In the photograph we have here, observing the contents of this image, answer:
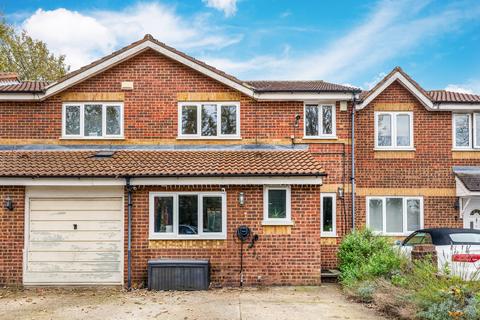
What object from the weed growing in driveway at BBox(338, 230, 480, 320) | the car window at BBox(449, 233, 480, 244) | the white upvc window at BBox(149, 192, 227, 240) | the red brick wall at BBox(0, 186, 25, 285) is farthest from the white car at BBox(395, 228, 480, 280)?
the red brick wall at BBox(0, 186, 25, 285)

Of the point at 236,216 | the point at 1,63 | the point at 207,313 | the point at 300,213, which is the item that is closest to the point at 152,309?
the point at 207,313

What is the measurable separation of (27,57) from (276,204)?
2781 cm

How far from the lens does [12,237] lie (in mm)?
12508

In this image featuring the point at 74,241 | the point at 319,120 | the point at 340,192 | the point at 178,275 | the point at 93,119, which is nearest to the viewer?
the point at 178,275

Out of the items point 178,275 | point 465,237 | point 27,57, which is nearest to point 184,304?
point 178,275

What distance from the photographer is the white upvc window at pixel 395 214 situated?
15.7m

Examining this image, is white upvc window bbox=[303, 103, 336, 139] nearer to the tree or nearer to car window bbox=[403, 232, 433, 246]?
car window bbox=[403, 232, 433, 246]

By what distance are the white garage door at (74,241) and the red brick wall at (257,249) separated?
66cm

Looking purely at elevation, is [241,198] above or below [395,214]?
above

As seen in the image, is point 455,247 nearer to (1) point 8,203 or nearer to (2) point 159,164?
(2) point 159,164

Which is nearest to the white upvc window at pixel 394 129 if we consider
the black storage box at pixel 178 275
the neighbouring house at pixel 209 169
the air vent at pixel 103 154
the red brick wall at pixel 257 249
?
the neighbouring house at pixel 209 169

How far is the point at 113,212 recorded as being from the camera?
12719mm

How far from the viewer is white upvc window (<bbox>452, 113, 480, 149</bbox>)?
16.0 metres

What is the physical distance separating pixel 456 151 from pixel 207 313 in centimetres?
1109
